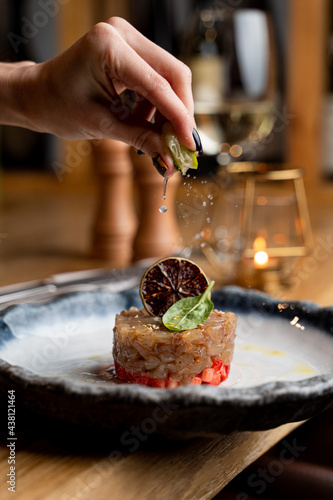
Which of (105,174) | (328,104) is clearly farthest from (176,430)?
(328,104)

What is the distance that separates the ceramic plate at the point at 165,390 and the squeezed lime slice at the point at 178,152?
9.4 inches

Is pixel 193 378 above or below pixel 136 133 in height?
below

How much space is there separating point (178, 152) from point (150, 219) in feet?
2.31

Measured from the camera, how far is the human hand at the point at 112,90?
26.9 inches

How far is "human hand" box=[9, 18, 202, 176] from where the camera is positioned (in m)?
0.68

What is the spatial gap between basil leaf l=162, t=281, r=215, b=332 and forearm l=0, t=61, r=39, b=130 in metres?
0.32

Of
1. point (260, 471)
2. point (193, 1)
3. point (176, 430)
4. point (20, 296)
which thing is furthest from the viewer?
point (193, 1)

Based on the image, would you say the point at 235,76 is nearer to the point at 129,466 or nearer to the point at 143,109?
the point at 143,109

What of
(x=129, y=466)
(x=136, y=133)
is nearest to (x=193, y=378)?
(x=129, y=466)

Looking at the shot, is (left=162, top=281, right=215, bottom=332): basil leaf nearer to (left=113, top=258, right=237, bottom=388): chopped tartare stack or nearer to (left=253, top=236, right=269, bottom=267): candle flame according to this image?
(left=113, top=258, right=237, bottom=388): chopped tartare stack

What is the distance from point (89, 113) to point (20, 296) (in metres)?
0.39

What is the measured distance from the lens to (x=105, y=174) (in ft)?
4.79

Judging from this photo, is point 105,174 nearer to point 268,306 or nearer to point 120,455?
point 268,306

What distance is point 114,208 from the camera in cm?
147
